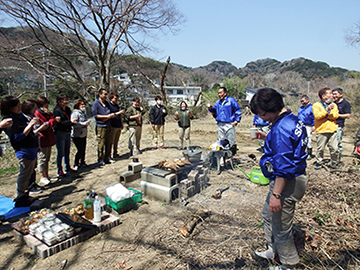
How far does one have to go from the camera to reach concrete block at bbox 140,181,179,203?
400cm

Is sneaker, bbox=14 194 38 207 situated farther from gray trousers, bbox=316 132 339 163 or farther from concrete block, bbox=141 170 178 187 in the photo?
gray trousers, bbox=316 132 339 163

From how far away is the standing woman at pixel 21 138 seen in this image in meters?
3.55

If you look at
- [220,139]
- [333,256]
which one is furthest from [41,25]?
[333,256]

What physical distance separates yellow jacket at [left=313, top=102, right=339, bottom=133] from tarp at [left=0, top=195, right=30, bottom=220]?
5980 mm

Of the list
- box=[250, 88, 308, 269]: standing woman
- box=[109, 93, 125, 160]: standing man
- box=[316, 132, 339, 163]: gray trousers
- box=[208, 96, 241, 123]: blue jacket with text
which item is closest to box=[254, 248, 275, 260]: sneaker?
box=[250, 88, 308, 269]: standing woman

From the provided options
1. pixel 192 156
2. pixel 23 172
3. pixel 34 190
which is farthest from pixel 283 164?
pixel 34 190

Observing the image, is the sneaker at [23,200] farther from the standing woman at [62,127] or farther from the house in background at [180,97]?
the house in background at [180,97]

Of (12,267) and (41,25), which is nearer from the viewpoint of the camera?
(12,267)

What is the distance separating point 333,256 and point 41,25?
13101 millimetres

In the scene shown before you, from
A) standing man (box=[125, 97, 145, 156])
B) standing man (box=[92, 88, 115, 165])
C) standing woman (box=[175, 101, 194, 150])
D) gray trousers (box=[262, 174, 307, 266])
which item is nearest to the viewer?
gray trousers (box=[262, 174, 307, 266])

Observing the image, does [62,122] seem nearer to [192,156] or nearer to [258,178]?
[192,156]

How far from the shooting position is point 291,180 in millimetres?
2029

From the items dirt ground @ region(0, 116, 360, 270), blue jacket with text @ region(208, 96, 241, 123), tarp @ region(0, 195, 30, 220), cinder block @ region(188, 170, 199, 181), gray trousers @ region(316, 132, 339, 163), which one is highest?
blue jacket with text @ region(208, 96, 241, 123)

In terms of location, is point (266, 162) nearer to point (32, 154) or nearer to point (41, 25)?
point (32, 154)
